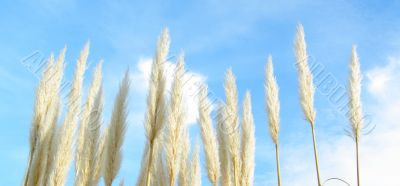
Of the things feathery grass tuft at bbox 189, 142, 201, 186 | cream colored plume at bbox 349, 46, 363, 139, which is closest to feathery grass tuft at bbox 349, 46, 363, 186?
cream colored plume at bbox 349, 46, 363, 139

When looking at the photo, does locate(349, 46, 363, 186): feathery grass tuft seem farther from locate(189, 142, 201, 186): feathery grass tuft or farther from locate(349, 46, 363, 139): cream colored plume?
locate(189, 142, 201, 186): feathery grass tuft

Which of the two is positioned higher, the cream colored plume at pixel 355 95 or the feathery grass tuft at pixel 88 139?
the cream colored plume at pixel 355 95

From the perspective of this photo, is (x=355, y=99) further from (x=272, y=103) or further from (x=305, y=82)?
(x=272, y=103)

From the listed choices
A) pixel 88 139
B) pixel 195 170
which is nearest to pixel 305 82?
pixel 195 170

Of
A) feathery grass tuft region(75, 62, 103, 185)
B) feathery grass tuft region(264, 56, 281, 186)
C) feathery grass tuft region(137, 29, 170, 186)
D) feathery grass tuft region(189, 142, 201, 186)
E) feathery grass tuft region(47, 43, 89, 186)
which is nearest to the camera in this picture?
feathery grass tuft region(137, 29, 170, 186)

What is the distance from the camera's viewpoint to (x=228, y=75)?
387 centimetres

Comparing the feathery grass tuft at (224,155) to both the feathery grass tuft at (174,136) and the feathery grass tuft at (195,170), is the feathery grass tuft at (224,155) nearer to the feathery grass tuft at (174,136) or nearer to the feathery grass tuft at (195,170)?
the feathery grass tuft at (195,170)

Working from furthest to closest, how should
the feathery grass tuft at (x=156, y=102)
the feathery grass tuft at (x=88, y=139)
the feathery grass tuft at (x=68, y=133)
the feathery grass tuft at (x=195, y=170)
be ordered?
the feathery grass tuft at (x=195, y=170) < the feathery grass tuft at (x=68, y=133) < the feathery grass tuft at (x=88, y=139) < the feathery grass tuft at (x=156, y=102)

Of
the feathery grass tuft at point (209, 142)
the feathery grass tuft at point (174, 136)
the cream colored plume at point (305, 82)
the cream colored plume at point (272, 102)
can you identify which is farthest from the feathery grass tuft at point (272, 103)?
the feathery grass tuft at point (174, 136)

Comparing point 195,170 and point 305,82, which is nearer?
point 195,170

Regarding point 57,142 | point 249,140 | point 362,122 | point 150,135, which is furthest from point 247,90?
point 57,142

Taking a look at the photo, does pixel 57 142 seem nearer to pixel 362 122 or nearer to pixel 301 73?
pixel 301 73

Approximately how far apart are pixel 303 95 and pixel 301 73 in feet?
0.67

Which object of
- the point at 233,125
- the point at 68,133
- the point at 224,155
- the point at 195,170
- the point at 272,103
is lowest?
the point at 195,170
